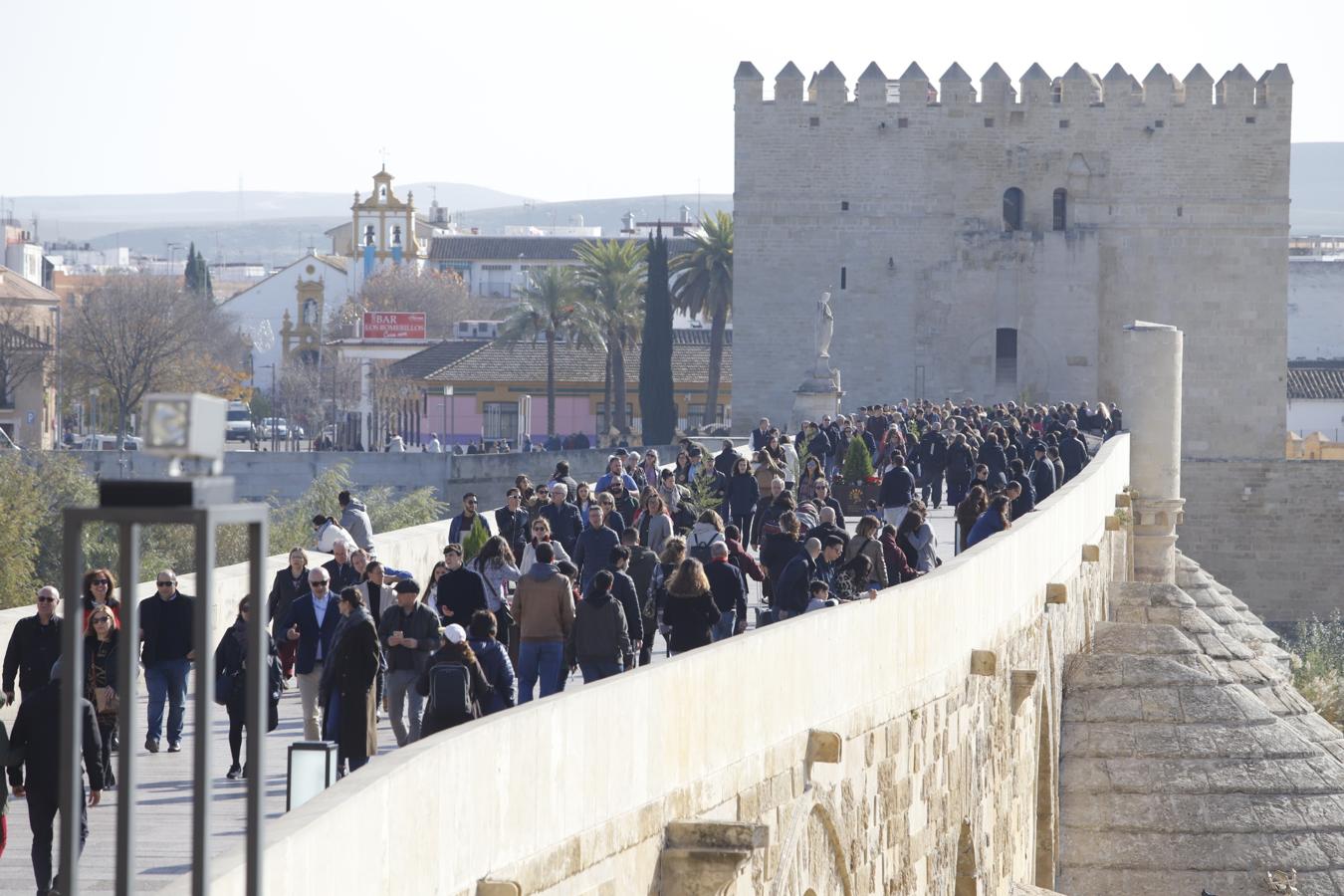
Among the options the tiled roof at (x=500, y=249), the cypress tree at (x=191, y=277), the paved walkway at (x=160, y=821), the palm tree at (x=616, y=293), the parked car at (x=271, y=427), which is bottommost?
the parked car at (x=271, y=427)

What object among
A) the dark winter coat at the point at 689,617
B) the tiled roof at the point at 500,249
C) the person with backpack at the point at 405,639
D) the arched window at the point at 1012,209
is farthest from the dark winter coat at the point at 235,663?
the tiled roof at the point at 500,249

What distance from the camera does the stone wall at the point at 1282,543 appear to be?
45094mm

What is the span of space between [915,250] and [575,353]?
19.3 m

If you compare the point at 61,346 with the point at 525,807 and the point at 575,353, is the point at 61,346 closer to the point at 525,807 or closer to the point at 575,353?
the point at 575,353

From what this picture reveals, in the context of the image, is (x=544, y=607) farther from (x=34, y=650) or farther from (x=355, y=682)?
(x=34, y=650)

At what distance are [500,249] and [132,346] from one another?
4385 cm

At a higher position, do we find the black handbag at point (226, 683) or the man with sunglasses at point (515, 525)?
the man with sunglasses at point (515, 525)

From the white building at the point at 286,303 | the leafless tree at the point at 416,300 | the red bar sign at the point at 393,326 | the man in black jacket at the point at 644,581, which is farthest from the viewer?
the white building at the point at 286,303

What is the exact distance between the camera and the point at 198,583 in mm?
3375

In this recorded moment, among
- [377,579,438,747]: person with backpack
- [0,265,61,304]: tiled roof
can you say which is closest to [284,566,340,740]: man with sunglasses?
[377,579,438,747]: person with backpack

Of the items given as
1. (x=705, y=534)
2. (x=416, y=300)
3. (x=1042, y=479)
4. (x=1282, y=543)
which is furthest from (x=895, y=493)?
(x=416, y=300)

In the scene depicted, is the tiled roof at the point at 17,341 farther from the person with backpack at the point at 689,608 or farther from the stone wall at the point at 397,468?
the person with backpack at the point at 689,608

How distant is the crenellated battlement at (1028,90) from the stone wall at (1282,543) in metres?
8.17

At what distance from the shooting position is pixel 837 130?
46.3 metres
